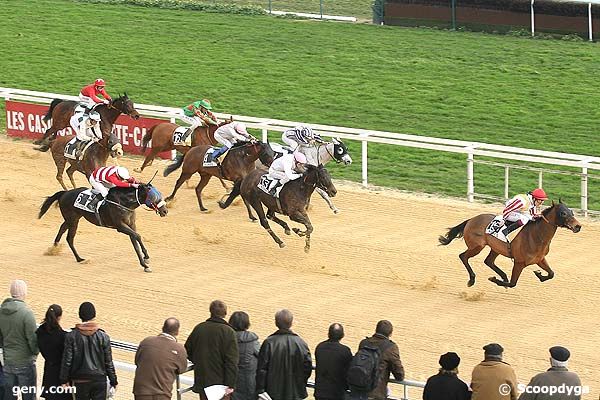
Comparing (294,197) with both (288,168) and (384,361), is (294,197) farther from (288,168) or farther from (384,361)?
(384,361)

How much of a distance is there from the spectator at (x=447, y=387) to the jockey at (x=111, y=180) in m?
6.67

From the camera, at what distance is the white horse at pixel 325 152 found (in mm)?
16359

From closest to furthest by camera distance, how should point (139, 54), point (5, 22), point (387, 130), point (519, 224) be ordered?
point (519, 224) → point (387, 130) → point (139, 54) → point (5, 22)

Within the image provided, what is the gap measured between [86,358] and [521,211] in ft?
18.8

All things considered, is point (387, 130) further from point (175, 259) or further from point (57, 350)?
point (57, 350)

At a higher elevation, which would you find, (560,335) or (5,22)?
(5,22)

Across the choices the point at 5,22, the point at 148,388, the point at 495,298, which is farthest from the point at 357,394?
the point at 5,22

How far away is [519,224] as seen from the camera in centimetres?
1302

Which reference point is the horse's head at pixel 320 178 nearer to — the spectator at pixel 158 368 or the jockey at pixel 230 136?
the jockey at pixel 230 136

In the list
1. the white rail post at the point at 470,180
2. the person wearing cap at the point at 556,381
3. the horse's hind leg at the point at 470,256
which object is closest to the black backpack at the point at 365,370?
the person wearing cap at the point at 556,381

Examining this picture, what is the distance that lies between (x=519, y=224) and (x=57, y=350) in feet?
18.5

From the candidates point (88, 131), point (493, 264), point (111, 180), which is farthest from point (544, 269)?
point (88, 131)

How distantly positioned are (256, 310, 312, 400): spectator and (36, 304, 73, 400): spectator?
129cm

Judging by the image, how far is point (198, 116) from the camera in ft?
58.2
